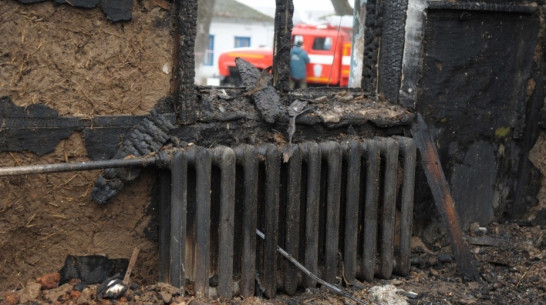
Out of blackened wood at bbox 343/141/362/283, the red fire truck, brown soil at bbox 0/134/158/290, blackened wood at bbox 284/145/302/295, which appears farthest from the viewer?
the red fire truck

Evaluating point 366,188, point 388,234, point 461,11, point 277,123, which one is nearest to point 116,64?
point 277,123

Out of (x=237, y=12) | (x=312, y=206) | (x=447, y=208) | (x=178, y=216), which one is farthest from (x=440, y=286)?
(x=237, y=12)

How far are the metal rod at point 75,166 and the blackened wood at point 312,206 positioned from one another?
0.89 m

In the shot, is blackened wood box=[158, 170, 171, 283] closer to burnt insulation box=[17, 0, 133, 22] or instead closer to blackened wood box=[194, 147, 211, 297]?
blackened wood box=[194, 147, 211, 297]

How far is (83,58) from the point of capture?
132 inches

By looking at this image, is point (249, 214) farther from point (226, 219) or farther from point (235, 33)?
point (235, 33)

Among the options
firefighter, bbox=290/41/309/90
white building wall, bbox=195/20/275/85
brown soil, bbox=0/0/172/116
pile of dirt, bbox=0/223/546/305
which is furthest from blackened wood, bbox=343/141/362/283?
white building wall, bbox=195/20/275/85

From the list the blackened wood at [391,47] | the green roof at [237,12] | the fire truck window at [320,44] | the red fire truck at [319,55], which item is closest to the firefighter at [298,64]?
the red fire truck at [319,55]

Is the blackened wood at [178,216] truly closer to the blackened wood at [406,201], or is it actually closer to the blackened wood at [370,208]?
the blackened wood at [370,208]

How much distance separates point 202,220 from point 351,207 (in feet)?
3.34

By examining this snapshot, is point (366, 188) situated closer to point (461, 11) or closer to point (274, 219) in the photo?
point (274, 219)

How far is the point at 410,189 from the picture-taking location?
428cm

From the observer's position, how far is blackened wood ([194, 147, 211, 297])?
3.46 m

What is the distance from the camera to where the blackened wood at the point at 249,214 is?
142 inches
